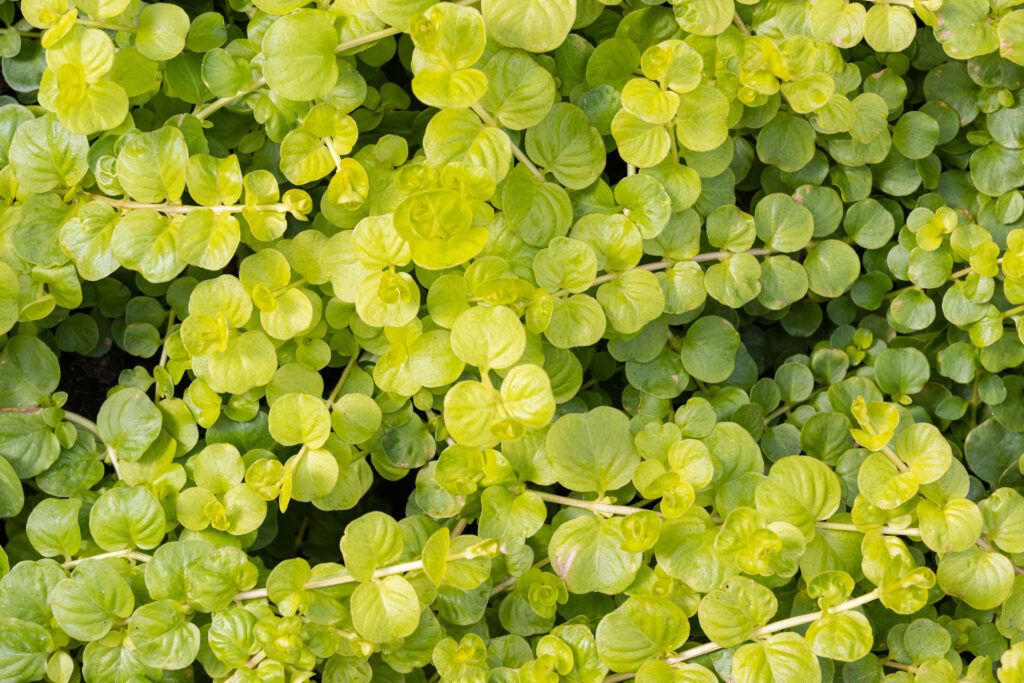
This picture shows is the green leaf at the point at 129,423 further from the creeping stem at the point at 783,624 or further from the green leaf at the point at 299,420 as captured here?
the creeping stem at the point at 783,624

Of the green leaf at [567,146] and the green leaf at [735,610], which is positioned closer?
the green leaf at [735,610]

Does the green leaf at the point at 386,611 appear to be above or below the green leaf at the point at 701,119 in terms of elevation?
below

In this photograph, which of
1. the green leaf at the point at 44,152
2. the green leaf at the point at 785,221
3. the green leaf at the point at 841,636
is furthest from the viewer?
the green leaf at the point at 785,221

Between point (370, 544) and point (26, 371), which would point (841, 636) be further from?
point (26, 371)

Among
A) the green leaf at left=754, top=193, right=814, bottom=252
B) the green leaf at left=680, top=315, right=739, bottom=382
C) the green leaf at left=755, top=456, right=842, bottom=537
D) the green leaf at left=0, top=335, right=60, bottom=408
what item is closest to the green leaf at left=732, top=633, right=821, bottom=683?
the green leaf at left=755, top=456, right=842, bottom=537

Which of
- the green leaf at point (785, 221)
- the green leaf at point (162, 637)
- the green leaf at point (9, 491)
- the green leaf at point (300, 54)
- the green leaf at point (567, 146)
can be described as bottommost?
the green leaf at point (162, 637)

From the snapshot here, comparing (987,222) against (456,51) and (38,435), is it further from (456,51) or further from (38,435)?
(38,435)

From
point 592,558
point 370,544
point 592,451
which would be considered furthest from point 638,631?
point 370,544

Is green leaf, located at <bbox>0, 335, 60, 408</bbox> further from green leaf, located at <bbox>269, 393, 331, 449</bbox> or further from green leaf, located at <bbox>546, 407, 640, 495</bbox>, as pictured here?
green leaf, located at <bbox>546, 407, 640, 495</bbox>

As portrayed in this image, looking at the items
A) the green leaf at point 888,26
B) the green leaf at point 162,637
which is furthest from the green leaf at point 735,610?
the green leaf at point 888,26
